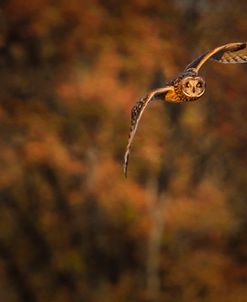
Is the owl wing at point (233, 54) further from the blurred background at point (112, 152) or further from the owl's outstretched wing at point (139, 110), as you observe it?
the blurred background at point (112, 152)

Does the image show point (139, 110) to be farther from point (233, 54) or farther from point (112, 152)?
point (112, 152)

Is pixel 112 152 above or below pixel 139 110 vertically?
below

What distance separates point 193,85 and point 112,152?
805 cm

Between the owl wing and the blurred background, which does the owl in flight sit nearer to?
→ the owl wing

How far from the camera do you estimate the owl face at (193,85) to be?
3.01 meters

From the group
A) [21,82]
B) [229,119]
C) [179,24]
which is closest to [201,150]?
[229,119]

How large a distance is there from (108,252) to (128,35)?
2.59m

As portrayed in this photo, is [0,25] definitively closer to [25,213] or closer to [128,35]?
[128,35]

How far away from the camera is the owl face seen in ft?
9.87

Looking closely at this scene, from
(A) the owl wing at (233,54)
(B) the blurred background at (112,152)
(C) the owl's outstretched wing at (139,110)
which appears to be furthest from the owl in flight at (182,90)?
(B) the blurred background at (112,152)

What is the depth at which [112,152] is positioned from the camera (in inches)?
436

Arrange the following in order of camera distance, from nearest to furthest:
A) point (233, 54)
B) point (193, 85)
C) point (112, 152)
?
point (193, 85), point (233, 54), point (112, 152)

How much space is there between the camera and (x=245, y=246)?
39.3ft

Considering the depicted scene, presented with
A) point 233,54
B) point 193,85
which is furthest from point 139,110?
point 233,54
